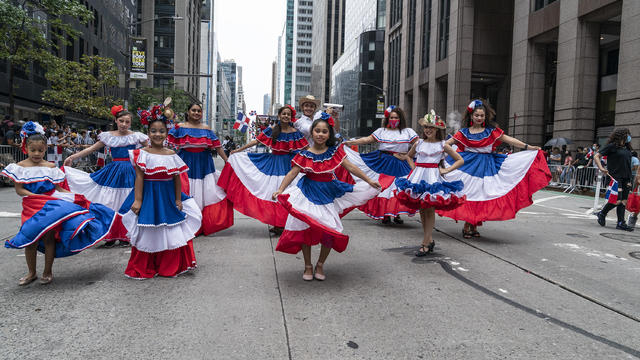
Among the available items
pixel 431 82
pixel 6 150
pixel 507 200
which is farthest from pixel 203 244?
pixel 431 82

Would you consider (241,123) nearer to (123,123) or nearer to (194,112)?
(194,112)

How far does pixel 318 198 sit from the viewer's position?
15.7 feet

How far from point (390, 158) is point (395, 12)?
178 feet

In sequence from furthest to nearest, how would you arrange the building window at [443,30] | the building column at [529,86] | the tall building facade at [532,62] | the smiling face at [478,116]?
the building window at [443,30] → the building column at [529,86] → the tall building facade at [532,62] → the smiling face at [478,116]

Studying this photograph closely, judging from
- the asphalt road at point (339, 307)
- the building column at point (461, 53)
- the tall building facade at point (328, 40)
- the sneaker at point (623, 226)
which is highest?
the tall building facade at point (328, 40)

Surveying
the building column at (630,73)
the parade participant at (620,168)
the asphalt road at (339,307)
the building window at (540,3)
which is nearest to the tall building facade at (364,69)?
the building window at (540,3)

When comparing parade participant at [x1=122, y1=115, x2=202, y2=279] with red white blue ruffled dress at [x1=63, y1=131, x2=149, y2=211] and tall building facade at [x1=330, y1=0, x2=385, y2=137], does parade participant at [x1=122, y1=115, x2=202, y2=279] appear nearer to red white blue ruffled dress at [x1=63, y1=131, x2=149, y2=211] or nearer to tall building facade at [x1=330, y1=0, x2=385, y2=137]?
red white blue ruffled dress at [x1=63, y1=131, x2=149, y2=211]

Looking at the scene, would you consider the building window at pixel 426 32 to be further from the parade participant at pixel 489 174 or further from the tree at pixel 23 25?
the parade participant at pixel 489 174

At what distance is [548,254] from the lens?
6.63 meters

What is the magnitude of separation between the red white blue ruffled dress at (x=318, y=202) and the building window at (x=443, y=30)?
3638 cm

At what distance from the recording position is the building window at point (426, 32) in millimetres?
42719

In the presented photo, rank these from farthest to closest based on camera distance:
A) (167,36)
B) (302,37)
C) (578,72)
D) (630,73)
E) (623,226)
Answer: (302,37)
(167,36)
(578,72)
(630,73)
(623,226)

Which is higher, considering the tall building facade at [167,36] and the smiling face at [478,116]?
the tall building facade at [167,36]

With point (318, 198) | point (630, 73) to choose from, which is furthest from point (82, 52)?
point (318, 198)
